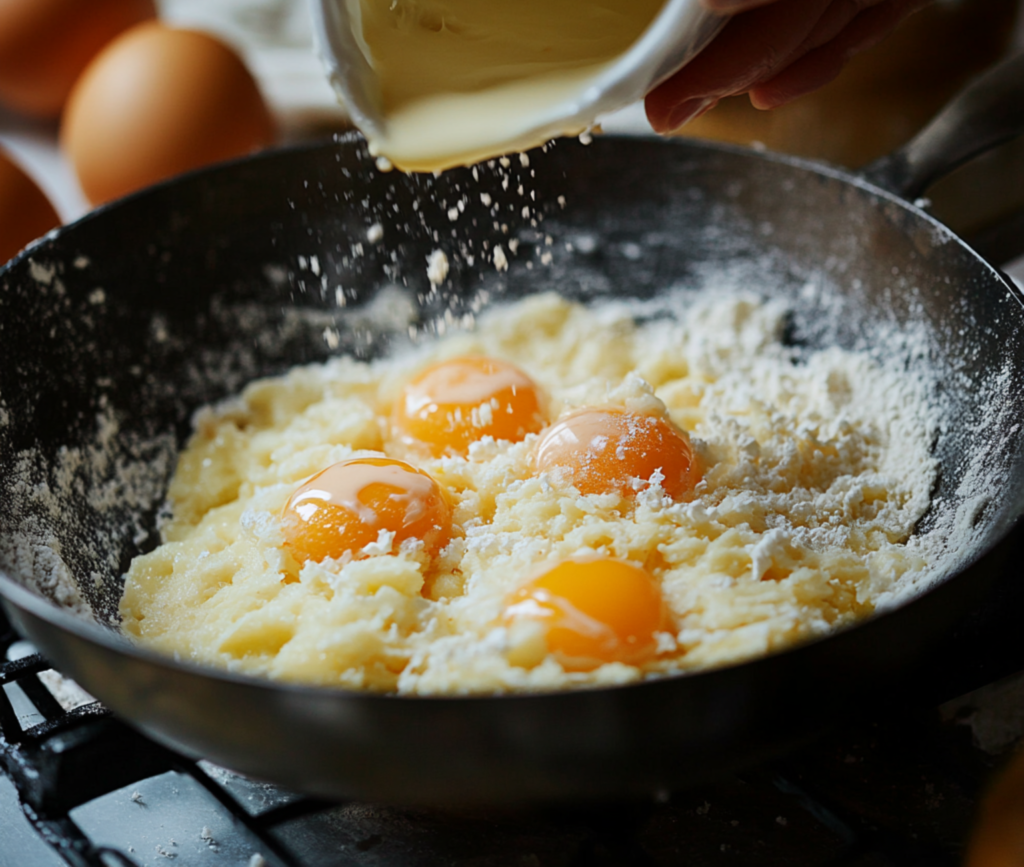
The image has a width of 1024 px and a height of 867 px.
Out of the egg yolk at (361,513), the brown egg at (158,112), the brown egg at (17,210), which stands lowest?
the egg yolk at (361,513)

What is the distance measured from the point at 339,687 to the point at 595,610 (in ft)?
1.17

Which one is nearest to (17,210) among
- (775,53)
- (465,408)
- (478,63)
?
(465,408)

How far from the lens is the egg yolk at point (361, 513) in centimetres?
160

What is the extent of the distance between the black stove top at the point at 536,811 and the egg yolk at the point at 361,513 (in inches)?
15.1

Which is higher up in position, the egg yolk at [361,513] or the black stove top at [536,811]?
the egg yolk at [361,513]

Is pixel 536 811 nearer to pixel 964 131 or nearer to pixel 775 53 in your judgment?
pixel 775 53

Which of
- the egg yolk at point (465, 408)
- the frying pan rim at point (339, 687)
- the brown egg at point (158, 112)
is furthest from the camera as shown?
the brown egg at point (158, 112)

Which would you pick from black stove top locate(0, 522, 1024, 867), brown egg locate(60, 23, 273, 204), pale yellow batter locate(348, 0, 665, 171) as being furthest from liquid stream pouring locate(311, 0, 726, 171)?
brown egg locate(60, 23, 273, 204)

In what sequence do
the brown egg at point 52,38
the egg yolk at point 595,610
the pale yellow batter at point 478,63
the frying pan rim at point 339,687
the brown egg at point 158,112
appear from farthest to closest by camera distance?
1. the brown egg at point 52,38
2. the brown egg at point 158,112
3. the pale yellow batter at point 478,63
4. the egg yolk at point 595,610
5. the frying pan rim at point 339,687

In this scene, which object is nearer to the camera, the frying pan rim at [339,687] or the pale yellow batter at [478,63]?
the frying pan rim at [339,687]

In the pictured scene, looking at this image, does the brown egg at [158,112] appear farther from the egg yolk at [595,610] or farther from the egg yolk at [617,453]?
the egg yolk at [595,610]

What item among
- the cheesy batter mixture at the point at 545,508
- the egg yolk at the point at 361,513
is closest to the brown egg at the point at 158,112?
the cheesy batter mixture at the point at 545,508

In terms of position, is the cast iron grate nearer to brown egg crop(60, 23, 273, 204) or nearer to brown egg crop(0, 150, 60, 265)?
brown egg crop(0, 150, 60, 265)

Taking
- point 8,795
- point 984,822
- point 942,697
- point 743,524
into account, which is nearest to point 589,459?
point 743,524
